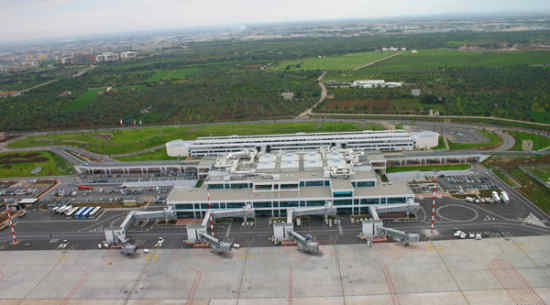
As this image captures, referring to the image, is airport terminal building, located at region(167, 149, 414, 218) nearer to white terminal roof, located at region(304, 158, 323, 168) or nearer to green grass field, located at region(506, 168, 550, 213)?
white terminal roof, located at region(304, 158, 323, 168)

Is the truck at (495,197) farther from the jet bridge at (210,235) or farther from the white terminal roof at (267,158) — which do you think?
the jet bridge at (210,235)

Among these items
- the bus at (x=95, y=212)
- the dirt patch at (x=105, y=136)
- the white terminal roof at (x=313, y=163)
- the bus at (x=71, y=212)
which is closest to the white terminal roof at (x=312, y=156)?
the white terminal roof at (x=313, y=163)

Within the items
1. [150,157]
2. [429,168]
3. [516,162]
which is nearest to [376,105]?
[429,168]

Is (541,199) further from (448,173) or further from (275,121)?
(275,121)

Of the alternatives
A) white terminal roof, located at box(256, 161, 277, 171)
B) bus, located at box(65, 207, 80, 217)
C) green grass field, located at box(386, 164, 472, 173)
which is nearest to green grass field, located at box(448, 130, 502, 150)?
green grass field, located at box(386, 164, 472, 173)

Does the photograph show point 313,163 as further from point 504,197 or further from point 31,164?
point 31,164

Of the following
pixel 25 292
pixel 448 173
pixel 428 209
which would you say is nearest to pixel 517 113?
pixel 448 173
